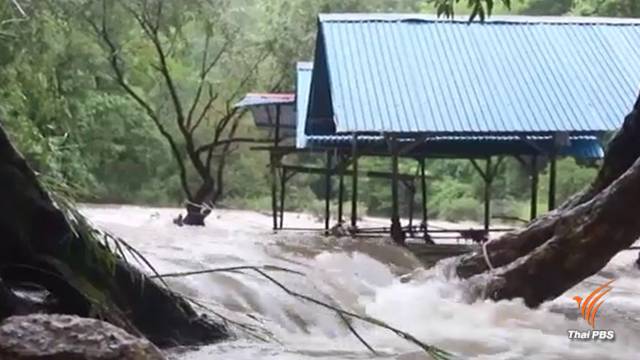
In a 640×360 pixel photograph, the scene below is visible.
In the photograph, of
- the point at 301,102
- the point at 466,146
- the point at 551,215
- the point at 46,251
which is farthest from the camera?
the point at 466,146

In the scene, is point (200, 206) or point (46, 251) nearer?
point (46, 251)

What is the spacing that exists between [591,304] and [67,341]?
527cm

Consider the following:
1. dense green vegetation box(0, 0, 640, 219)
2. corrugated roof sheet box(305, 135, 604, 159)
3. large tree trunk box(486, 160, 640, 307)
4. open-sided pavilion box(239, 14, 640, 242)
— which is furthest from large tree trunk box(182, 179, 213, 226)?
large tree trunk box(486, 160, 640, 307)

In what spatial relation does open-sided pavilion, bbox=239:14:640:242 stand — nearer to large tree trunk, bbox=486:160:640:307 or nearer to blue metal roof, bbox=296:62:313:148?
blue metal roof, bbox=296:62:313:148

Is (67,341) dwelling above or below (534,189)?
above

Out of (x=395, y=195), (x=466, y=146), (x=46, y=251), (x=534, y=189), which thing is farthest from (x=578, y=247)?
(x=466, y=146)

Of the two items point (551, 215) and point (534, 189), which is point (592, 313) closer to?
point (551, 215)

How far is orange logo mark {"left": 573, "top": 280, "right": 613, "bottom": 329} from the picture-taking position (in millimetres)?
6044

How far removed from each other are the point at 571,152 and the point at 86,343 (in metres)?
12.6

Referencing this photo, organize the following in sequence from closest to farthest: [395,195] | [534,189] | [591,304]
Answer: [591,304]
[395,195]
[534,189]

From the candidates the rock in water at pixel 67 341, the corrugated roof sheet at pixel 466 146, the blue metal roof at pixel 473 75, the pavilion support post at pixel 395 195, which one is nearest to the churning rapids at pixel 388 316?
the rock in water at pixel 67 341

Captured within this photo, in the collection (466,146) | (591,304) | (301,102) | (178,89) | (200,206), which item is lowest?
(200,206)

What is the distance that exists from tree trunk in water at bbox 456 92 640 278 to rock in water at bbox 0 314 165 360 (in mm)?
3763

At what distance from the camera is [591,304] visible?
22.7 ft
